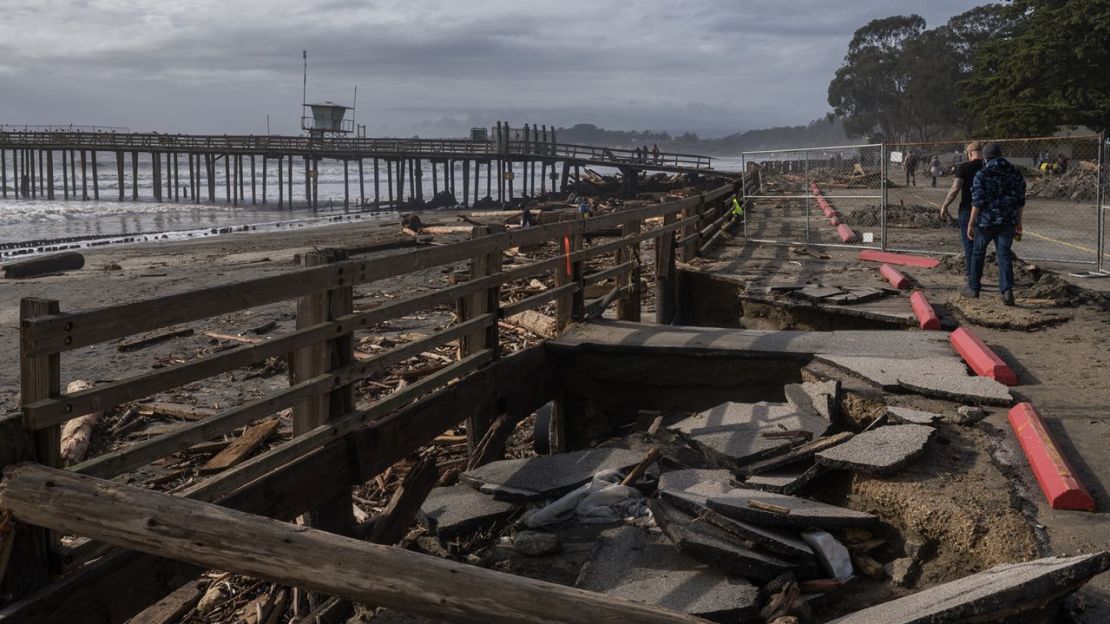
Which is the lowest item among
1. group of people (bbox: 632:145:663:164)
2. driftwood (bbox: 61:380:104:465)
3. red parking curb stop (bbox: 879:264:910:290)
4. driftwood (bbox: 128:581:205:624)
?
driftwood (bbox: 128:581:205:624)

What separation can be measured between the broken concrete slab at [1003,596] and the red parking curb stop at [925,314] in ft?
17.9

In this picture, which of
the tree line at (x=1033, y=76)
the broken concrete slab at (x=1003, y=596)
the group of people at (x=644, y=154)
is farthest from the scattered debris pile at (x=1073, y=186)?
the broken concrete slab at (x=1003, y=596)

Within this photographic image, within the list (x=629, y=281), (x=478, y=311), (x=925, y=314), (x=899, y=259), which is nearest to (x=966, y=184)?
(x=925, y=314)

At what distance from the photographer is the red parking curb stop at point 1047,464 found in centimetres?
479

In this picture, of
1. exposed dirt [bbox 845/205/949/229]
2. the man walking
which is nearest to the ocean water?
exposed dirt [bbox 845/205/949/229]

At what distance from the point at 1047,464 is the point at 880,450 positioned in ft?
2.84

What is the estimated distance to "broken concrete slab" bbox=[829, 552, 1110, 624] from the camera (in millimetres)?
3756

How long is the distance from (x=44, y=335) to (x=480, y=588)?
1981 millimetres

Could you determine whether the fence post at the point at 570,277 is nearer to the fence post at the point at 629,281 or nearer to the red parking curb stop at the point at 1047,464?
the fence post at the point at 629,281

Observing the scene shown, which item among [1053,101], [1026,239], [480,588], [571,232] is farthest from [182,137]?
[480,588]

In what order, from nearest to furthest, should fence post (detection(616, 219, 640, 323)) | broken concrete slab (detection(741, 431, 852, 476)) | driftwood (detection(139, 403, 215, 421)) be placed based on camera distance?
broken concrete slab (detection(741, 431, 852, 476))
driftwood (detection(139, 403, 215, 421))
fence post (detection(616, 219, 640, 323))

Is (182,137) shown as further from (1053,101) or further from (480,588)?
(480,588)

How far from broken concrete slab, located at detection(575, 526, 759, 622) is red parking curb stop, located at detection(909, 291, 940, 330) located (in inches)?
195

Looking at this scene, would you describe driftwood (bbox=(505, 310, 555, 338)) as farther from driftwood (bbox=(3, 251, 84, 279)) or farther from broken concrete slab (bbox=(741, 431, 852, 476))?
driftwood (bbox=(3, 251, 84, 279))
